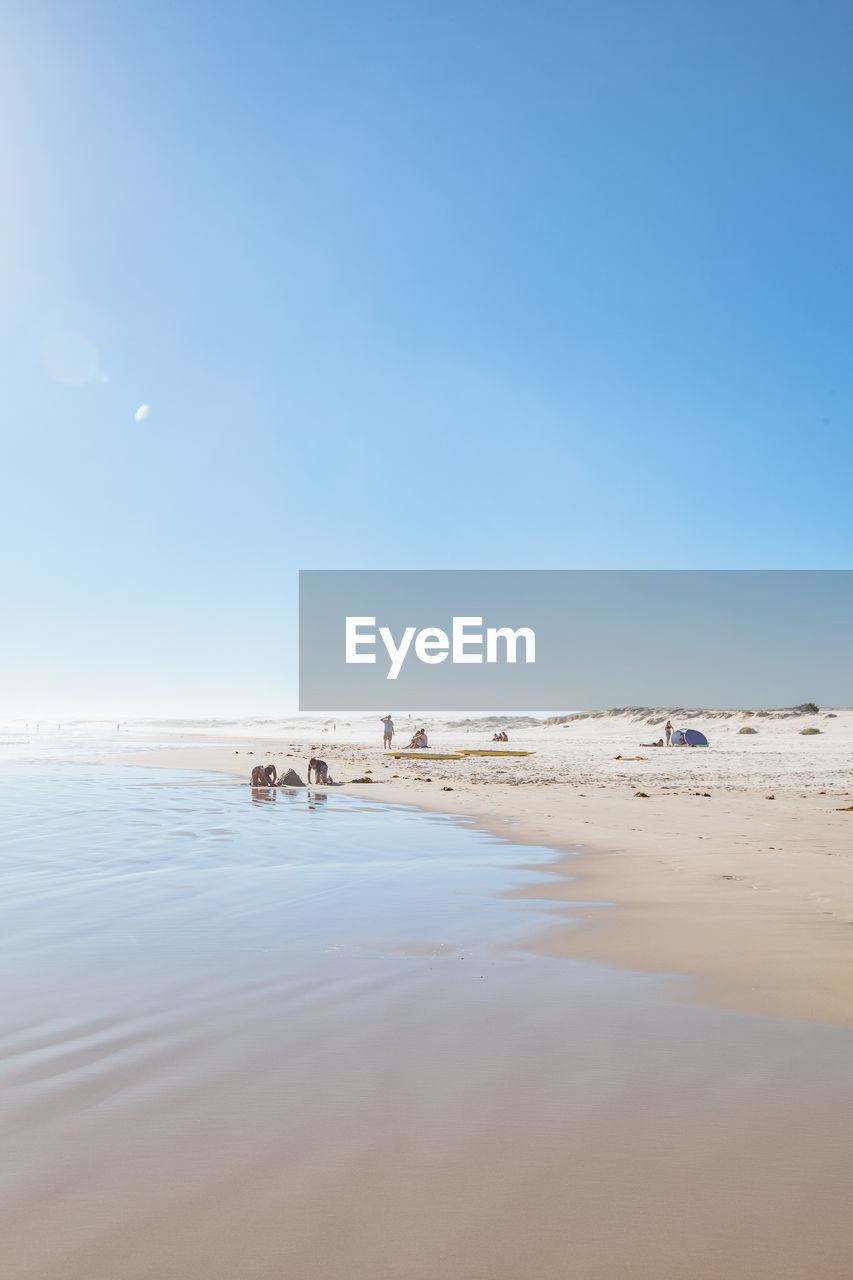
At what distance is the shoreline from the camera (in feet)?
13.9

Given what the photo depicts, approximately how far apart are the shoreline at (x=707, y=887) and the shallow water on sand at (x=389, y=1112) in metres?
0.39

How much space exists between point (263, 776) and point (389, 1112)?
576 inches

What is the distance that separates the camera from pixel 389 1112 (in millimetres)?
2631

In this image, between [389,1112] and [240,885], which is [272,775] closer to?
[240,885]

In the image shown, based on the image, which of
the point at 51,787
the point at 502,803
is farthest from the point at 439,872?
the point at 51,787

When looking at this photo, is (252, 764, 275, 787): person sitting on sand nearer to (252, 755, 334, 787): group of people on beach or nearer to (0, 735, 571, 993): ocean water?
(252, 755, 334, 787): group of people on beach

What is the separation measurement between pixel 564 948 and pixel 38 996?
2.99m

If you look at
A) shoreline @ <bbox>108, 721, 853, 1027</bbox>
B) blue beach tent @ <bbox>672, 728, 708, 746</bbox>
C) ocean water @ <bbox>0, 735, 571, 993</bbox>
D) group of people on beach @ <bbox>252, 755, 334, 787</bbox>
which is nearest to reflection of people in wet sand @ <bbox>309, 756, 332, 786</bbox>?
group of people on beach @ <bbox>252, 755, 334, 787</bbox>

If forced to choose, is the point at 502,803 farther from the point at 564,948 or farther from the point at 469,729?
the point at 469,729

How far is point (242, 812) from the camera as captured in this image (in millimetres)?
11977

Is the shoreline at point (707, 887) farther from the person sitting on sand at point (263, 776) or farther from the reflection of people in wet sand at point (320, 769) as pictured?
the person sitting on sand at point (263, 776)

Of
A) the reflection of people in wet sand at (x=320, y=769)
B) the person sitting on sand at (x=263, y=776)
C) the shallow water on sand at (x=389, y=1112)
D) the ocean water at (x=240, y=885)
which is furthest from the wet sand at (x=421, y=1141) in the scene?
the reflection of people in wet sand at (x=320, y=769)

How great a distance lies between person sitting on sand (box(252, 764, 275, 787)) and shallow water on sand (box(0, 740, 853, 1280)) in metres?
11.1

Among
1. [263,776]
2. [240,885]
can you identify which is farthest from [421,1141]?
[263,776]
